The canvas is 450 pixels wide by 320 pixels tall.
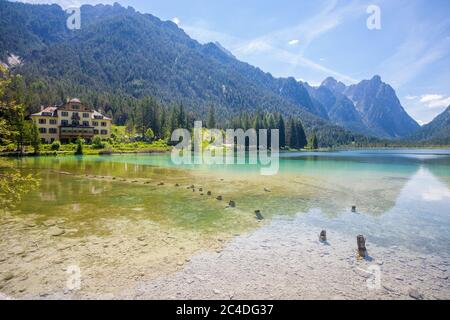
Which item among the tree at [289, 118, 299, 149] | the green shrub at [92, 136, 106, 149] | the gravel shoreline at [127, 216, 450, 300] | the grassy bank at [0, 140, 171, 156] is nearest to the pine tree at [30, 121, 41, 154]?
the grassy bank at [0, 140, 171, 156]

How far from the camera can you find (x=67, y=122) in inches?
4060

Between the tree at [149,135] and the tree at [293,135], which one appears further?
the tree at [293,135]

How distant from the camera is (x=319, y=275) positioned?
414 inches

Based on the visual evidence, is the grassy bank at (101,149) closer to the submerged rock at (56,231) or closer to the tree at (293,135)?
the submerged rock at (56,231)

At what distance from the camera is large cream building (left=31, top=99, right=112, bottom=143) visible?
324ft

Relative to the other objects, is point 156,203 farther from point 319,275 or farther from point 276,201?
point 319,275

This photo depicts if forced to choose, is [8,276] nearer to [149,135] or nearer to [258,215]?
[258,215]

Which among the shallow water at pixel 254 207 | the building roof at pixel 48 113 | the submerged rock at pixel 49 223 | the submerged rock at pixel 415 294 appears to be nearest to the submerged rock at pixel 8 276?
the shallow water at pixel 254 207

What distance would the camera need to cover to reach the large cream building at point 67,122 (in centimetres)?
9888

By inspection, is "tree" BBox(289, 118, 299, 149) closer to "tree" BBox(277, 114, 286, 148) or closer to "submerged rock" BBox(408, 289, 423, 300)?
"tree" BBox(277, 114, 286, 148)

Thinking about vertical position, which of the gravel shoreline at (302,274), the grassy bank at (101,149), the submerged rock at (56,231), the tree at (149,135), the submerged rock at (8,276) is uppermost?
the tree at (149,135)

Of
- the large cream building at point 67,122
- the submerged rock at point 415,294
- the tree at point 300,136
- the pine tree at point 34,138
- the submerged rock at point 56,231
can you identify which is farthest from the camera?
the tree at point 300,136

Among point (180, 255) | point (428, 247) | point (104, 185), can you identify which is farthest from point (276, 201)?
point (104, 185)
